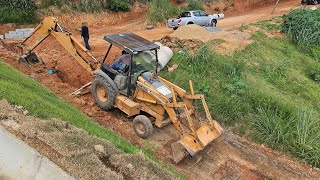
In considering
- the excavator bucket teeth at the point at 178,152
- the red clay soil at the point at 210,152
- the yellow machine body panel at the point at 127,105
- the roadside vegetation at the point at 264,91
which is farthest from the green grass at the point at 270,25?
the excavator bucket teeth at the point at 178,152

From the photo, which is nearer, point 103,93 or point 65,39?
point 103,93

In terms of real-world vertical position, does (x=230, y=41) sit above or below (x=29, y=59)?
below

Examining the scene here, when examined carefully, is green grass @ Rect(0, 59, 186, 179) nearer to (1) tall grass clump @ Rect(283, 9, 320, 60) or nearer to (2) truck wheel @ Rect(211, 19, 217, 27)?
(1) tall grass clump @ Rect(283, 9, 320, 60)

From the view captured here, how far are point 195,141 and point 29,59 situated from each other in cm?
764

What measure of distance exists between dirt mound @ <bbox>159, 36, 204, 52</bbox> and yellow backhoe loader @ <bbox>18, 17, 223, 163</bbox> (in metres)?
4.72

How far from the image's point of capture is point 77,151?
648 centimetres

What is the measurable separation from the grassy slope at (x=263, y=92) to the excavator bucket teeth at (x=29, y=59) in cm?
517

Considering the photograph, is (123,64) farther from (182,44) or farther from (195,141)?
(182,44)

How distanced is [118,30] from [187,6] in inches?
308

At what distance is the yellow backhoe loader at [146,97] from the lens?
357 inches

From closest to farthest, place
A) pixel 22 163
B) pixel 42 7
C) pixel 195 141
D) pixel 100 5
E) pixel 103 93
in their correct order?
pixel 22 163 < pixel 195 141 < pixel 103 93 < pixel 42 7 < pixel 100 5

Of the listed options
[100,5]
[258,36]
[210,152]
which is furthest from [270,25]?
[210,152]

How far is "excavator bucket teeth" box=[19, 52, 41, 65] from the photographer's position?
12578 millimetres

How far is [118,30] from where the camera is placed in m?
21.8
